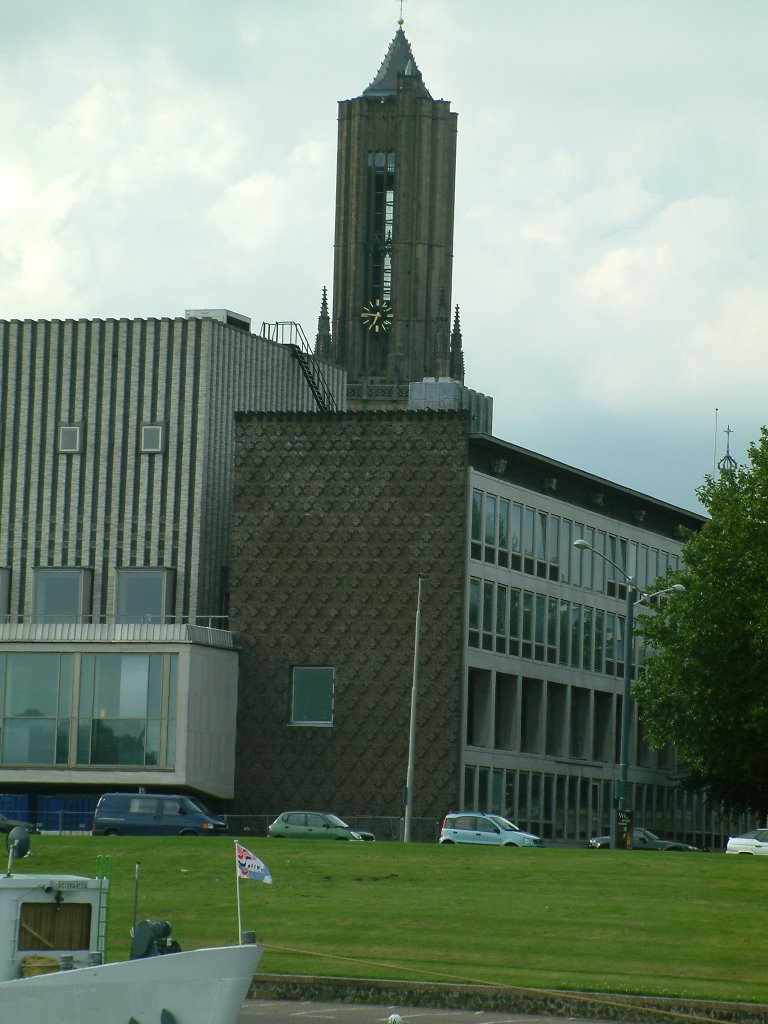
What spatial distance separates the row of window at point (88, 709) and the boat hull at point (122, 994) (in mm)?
49643

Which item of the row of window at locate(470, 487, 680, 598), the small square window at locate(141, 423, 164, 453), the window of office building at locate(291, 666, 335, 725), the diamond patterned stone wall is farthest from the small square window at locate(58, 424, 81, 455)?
the row of window at locate(470, 487, 680, 598)

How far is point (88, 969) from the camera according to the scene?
22.0m

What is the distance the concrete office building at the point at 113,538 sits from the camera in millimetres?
73000

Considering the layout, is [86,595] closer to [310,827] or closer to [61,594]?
[61,594]

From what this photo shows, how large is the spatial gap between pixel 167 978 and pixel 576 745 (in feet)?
215

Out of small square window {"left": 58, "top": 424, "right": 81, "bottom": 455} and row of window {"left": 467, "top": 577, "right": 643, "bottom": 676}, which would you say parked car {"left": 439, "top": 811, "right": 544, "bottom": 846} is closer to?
A: row of window {"left": 467, "top": 577, "right": 643, "bottom": 676}

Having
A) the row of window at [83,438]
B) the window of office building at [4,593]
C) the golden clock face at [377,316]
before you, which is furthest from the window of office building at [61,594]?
the golden clock face at [377,316]

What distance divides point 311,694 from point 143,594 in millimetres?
7816

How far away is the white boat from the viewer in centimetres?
2214

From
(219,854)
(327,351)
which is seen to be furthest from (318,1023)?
(327,351)

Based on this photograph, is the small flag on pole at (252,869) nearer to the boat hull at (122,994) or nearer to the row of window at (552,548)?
the boat hull at (122,994)

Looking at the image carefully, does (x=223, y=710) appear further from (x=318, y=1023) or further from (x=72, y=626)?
(x=318, y=1023)

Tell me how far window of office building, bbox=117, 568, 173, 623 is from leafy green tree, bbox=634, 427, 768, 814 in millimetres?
18385

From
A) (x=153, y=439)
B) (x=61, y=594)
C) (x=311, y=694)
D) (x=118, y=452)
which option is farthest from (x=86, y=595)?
(x=311, y=694)
